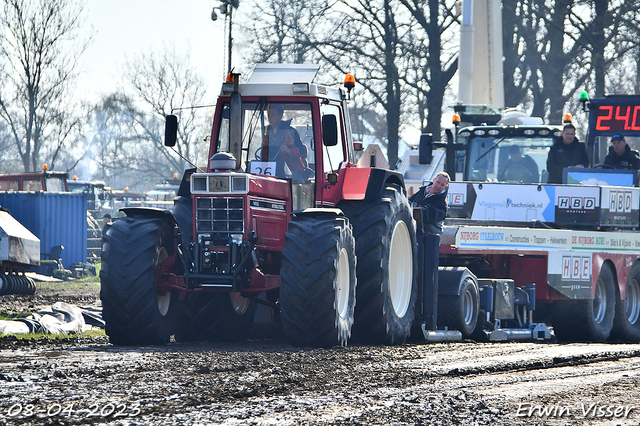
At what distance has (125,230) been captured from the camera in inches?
323

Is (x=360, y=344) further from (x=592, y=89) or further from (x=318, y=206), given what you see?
(x=592, y=89)

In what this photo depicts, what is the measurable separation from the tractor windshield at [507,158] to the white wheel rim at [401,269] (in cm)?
506

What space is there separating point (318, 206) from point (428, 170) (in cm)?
1216

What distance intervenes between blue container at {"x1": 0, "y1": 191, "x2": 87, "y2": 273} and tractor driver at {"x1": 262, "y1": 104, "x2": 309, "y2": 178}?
15693 mm

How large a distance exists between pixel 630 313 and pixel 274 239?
22.8 feet

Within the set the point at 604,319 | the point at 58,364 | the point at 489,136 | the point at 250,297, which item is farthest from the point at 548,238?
the point at 58,364

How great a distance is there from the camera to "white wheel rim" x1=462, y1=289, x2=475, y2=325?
10.7 metres

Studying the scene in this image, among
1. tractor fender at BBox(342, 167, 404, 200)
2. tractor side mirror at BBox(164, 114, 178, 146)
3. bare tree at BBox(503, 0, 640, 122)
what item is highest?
bare tree at BBox(503, 0, 640, 122)

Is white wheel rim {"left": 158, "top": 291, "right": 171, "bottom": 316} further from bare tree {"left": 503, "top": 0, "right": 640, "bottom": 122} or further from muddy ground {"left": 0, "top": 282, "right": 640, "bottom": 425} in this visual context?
bare tree {"left": 503, "top": 0, "right": 640, "bottom": 122}

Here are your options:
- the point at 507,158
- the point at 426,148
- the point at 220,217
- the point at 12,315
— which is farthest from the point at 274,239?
the point at 507,158

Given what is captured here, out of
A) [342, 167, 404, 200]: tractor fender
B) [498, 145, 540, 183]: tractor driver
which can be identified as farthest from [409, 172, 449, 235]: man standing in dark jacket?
[498, 145, 540, 183]: tractor driver

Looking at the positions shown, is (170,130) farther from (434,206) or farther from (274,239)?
(434,206)

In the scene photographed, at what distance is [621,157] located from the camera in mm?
13391

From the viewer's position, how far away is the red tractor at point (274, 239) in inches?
311
